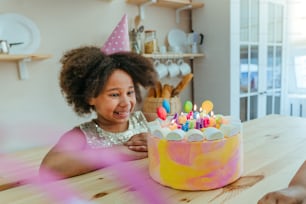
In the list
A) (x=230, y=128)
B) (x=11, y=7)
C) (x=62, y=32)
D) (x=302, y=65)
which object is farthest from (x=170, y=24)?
(x=230, y=128)

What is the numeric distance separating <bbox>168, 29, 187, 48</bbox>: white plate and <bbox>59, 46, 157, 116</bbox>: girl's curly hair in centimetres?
119

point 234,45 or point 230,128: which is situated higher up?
point 234,45

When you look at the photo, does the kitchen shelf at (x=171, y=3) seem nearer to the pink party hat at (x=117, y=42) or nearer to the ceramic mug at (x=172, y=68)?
the ceramic mug at (x=172, y=68)

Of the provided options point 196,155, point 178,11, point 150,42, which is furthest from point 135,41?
point 196,155

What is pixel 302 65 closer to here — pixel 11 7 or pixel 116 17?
pixel 116 17

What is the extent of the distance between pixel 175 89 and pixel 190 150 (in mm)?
1294

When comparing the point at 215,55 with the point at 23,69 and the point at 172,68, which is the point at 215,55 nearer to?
the point at 172,68

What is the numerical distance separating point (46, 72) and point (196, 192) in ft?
4.06

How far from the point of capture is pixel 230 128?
1.92 ft

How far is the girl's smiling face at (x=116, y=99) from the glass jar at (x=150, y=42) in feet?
3.35

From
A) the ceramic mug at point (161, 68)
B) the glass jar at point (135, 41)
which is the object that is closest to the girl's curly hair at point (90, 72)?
the glass jar at point (135, 41)

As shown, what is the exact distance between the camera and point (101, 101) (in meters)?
0.80

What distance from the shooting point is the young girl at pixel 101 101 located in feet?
2.55

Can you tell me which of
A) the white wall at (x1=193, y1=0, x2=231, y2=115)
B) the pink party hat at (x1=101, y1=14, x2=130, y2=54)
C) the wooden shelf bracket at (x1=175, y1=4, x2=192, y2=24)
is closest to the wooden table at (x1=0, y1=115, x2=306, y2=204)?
the pink party hat at (x1=101, y1=14, x2=130, y2=54)
